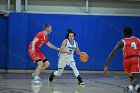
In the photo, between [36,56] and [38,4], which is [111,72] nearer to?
[38,4]

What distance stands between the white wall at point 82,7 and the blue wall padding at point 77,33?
0.87 m

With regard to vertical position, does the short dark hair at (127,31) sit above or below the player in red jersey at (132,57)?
above

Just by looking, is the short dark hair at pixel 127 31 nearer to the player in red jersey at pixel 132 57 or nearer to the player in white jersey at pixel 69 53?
the player in red jersey at pixel 132 57

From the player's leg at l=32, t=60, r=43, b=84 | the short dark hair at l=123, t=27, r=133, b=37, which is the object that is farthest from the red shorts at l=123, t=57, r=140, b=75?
the player's leg at l=32, t=60, r=43, b=84

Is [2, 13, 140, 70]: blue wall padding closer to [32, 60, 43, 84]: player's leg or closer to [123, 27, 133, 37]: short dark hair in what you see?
[32, 60, 43, 84]: player's leg

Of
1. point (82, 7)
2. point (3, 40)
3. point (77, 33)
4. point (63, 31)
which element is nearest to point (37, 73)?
point (63, 31)

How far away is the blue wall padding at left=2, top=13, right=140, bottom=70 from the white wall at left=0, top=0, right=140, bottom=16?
871 millimetres

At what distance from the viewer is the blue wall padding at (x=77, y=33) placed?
21683mm

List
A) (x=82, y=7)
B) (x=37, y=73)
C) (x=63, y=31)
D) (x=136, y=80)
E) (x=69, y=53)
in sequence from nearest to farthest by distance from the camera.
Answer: (x=136, y=80) → (x=37, y=73) → (x=69, y=53) → (x=63, y=31) → (x=82, y=7)

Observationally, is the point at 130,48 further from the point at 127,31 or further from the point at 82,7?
the point at 82,7

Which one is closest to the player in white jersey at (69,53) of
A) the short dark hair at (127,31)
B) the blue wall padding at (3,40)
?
the short dark hair at (127,31)

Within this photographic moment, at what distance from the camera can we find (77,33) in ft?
72.8

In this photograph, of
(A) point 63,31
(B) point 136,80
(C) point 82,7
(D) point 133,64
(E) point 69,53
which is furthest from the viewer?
(C) point 82,7

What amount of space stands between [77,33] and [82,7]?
196 centimetres
